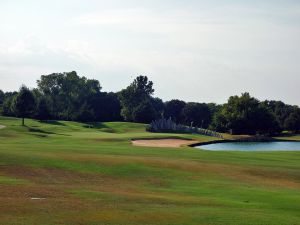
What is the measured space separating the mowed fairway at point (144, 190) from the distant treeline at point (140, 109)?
255ft

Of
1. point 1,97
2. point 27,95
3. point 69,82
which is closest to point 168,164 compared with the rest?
point 27,95

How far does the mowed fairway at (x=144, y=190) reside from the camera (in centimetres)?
2358

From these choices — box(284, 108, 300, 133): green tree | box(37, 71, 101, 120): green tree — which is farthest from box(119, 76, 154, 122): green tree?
box(284, 108, 300, 133): green tree

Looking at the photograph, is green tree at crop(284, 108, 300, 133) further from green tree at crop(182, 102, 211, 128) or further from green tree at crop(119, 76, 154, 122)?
green tree at crop(119, 76, 154, 122)

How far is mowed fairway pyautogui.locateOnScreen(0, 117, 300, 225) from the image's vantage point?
23578mm

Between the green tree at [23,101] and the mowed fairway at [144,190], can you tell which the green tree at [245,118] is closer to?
the green tree at [23,101]

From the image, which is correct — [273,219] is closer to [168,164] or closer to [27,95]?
[168,164]

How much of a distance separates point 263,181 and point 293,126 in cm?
10770

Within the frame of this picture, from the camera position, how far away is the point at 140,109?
145000 millimetres

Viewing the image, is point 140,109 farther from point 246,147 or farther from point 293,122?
point 246,147

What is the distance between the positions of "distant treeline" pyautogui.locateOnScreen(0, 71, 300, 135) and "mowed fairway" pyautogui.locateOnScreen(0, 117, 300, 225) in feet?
255

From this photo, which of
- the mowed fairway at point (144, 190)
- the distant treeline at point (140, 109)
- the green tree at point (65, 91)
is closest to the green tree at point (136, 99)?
the distant treeline at point (140, 109)

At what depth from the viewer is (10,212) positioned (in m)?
22.7

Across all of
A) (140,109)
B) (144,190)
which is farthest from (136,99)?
(144,190)
